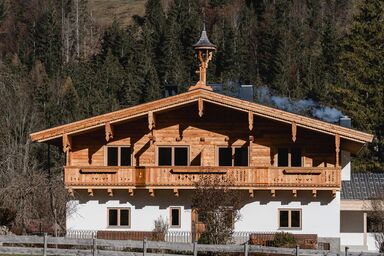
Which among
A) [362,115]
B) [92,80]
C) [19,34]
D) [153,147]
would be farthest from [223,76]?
[153,147]

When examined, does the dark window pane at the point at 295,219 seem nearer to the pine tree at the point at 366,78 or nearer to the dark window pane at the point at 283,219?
the dark window pane at the point at 283,219

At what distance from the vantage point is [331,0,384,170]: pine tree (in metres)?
75.9

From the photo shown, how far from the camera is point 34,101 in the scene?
90938 millimetres

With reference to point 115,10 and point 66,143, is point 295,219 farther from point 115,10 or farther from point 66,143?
point 115,10

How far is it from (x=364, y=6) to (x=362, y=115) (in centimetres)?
1027

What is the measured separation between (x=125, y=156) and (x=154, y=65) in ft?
215

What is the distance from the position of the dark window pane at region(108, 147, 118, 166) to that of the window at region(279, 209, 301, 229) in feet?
24.4

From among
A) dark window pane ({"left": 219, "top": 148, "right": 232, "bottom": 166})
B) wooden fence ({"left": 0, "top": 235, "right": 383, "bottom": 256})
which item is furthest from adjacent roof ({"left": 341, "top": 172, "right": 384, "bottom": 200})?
wooden fence ({"left": 0, "top": 235, "right": 383, "bottom": 256})

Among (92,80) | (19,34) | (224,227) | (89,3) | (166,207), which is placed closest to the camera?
(224,227)

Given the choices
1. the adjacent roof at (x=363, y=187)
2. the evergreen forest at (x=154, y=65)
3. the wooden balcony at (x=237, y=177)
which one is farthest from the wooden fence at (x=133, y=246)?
the adjacent roof at (x=363, y=187)

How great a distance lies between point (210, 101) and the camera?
145 ft

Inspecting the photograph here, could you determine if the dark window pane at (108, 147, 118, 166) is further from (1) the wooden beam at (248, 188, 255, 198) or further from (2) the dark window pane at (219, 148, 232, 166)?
(1) the wooden beam at (248, 188, 255, 198)

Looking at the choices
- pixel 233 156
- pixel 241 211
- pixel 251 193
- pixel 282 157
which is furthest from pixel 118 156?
pixel 282 157

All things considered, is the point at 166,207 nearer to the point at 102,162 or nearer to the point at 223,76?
the point at 102,162
